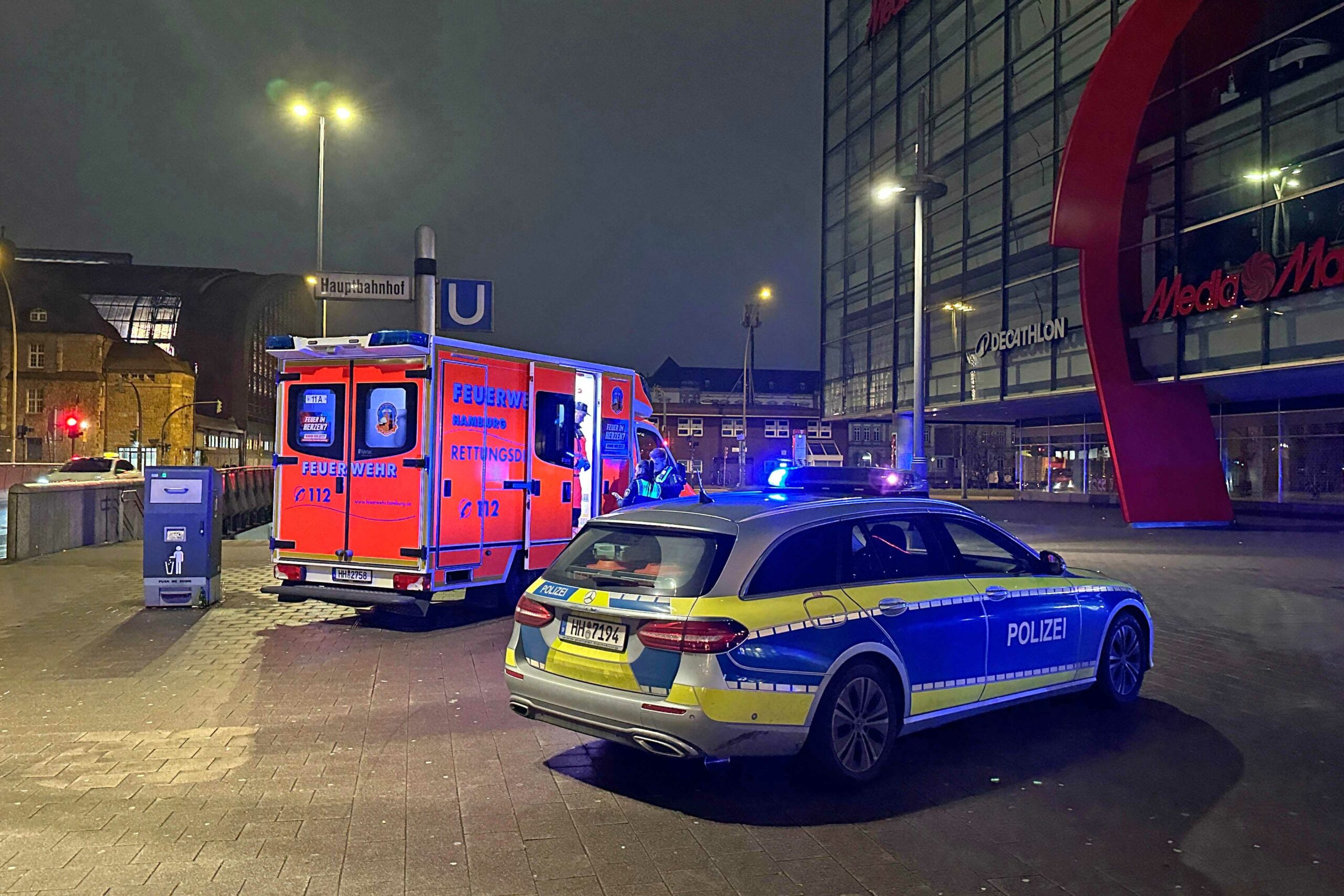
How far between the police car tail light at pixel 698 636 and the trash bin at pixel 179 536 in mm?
7733

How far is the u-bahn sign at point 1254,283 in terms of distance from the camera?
20.1 meters

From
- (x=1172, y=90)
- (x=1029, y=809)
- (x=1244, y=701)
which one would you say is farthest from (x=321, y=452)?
(x=1172, y=90)

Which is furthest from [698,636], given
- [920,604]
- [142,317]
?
[142,317]

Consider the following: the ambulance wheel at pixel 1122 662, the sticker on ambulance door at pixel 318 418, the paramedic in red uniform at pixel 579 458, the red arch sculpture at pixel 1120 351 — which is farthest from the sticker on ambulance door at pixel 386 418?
the red arch sculpture at pixel 1120 351

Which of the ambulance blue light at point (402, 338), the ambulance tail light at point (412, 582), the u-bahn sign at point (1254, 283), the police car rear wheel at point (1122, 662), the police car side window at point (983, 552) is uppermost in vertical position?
the u-bahn sign at point (1254, 283)

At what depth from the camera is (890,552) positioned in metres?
5.67

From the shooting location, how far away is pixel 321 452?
10.1 meters

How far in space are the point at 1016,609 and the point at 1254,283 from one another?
19532mm

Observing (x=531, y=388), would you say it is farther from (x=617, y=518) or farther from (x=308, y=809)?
(x=308, y=809)

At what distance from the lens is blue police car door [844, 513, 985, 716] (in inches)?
210

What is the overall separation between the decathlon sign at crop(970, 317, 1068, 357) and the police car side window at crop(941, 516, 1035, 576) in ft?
83.5

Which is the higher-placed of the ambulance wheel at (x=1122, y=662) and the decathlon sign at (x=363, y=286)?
the decathlon sign at (x=363, y=286)

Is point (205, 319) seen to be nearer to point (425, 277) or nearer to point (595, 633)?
point (425, 277)

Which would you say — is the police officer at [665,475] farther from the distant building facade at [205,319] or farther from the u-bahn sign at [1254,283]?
the distant building facade at [205,319]
